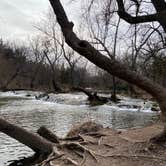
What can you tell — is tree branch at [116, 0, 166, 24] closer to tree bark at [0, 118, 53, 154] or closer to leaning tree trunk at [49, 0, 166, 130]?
leaning tree trunk at [49, 0, 166, 130]

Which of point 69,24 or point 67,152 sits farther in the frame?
point 67,152

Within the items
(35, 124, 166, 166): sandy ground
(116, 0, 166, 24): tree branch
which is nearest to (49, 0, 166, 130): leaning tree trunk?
(35, 124, 166, 166): sandy ground

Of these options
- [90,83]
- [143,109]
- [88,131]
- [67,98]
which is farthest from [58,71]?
[88,131]

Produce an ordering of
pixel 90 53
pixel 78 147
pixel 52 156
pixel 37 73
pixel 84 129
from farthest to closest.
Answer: pixel 37 73, pixel 84 129, pixel 78 147, pixel 52 156, pixel 90 53

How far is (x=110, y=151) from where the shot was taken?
10.2m

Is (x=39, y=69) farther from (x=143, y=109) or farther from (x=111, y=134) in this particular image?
(x=111, y=134)

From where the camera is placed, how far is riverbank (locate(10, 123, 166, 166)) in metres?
9.13

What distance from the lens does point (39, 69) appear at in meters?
87.8

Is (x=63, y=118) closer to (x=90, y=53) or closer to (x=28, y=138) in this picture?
(x=28, y=138)

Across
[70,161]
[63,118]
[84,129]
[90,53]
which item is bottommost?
[70,161]

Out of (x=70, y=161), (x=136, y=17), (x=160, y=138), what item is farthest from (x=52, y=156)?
(x=136, y=17)

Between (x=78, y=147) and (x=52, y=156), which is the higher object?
(x=78, y=147)

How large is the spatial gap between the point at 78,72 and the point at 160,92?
265 feet

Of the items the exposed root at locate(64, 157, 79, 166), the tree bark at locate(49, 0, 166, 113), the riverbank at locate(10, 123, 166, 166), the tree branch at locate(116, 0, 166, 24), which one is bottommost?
the exposed root at locate(64, 157, 79, 166)
